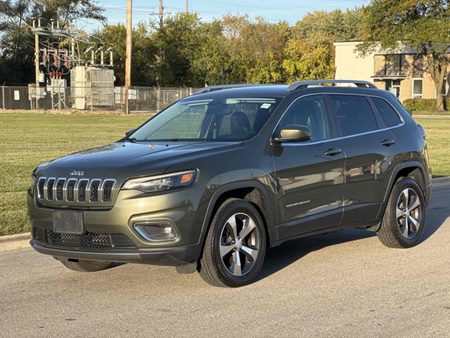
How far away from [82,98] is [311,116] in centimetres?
5076

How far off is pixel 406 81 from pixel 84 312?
216 ft

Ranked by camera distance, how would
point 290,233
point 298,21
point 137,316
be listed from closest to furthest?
point 137,316 < point 290,233 < point 298,21

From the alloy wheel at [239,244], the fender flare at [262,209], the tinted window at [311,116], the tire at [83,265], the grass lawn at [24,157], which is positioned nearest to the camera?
the fender flare at [262,209]

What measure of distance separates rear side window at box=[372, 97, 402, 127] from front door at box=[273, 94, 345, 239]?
1.07m

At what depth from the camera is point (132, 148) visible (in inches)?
249

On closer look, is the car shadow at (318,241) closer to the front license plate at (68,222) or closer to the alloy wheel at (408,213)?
the alloy wheel at (408,213)

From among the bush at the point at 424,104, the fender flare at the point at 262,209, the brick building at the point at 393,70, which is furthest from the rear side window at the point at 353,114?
the brick building at the point at 393,70

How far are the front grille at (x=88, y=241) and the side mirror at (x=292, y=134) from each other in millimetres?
1801

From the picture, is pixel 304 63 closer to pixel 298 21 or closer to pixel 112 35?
pixel 112 35

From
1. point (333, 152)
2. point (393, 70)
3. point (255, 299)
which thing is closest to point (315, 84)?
point (333, 152)

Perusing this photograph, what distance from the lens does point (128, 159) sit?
578cm

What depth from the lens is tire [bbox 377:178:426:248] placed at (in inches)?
303

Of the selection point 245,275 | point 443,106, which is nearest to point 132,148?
point 245,275

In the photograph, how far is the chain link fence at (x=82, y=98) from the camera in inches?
2202
